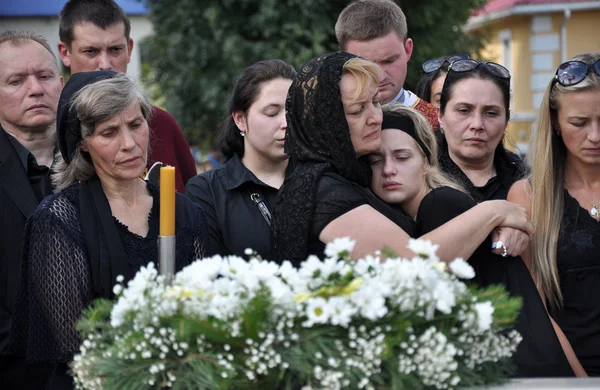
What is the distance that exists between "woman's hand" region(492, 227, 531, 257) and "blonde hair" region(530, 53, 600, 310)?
0.47 m

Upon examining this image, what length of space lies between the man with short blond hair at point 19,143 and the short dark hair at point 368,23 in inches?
59.1

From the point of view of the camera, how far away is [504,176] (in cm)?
422

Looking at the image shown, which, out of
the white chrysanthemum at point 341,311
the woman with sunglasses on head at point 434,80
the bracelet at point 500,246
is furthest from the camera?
the woman with sunglasses on head at point 434,80

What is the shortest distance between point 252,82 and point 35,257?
1476mm

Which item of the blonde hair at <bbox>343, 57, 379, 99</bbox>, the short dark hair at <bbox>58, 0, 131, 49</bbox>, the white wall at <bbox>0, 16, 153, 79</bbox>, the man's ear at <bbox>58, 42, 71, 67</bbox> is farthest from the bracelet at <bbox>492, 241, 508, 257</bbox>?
the white wall at <bbox>0, 16, 153, 79</bbox>

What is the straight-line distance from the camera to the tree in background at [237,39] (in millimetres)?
16203

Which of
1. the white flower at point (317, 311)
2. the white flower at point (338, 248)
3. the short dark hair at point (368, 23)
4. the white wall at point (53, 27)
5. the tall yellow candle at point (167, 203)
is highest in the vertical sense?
the white wall at point (53, 27)

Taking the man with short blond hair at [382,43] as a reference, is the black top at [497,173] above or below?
below

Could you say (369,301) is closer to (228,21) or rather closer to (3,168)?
(3,168)

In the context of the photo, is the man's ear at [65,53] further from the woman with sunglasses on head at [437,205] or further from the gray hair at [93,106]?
the woman with sunglasses on head at [437,205]

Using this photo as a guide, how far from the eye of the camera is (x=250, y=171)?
425cm

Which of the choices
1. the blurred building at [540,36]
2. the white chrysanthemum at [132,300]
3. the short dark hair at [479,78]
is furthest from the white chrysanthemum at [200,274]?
the blurred building at [540,36]

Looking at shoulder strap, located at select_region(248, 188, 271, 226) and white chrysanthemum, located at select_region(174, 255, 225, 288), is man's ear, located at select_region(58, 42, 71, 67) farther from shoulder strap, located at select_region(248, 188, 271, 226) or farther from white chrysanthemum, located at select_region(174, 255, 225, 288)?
white chrysanthemum, located at select_region(174, 255, 225, 288)

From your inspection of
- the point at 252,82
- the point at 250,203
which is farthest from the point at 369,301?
the point at 252,82
